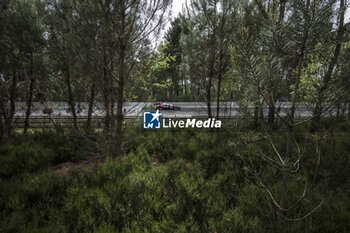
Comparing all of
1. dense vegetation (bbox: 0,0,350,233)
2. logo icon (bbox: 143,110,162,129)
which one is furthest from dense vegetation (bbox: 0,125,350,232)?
logo icon (bbox: 143,110,162,129)

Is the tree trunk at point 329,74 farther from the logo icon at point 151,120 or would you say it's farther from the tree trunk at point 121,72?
the logo icon at point 151,120

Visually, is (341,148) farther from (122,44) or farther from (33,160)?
(33,160)

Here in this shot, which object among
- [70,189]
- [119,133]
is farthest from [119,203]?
[119,133]

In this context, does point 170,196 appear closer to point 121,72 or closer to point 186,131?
point 121,72

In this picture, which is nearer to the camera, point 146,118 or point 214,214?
point 214,214

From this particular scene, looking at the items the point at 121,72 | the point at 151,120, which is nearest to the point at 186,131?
the point at 151,120

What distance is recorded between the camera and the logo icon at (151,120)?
10.5 metres

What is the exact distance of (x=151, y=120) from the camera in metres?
10.9

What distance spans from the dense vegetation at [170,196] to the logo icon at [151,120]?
3.67m

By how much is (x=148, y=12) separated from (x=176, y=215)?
4.59 metres

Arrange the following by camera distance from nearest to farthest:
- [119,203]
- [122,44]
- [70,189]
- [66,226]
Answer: [66,226] < [119,203] < [70,189] < [122,44]

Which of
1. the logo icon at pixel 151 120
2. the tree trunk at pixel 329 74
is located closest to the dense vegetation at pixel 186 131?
the tree trunk at pixel 329 74

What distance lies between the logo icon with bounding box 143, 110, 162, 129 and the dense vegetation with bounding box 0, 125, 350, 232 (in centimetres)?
367

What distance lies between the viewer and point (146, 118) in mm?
10500
